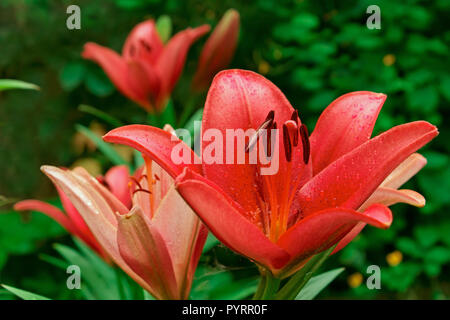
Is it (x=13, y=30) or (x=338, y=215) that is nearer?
(x=338, y=215)

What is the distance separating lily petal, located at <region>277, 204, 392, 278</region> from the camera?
0.89ft

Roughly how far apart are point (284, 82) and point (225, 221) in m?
0.97

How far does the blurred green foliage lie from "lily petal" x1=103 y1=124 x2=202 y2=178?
774 mm

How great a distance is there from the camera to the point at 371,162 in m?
0.29

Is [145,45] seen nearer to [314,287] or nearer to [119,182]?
[119,182]

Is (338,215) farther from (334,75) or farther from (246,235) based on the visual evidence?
(334,75)

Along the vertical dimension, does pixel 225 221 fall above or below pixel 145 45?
below

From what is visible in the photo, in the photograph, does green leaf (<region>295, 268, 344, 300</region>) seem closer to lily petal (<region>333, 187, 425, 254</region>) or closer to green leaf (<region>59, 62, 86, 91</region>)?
lily petal (<region>333, 187, 425, 254</region>)

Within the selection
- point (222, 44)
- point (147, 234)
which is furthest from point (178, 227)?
point (222, 44)

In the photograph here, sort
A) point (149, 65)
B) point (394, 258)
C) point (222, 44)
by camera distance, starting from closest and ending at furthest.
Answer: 1. point (149, 65)
2. point (222, 44)
3. point (394, 258)

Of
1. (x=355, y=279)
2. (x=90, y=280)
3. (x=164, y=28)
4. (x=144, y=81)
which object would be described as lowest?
(x=355, y=279)
